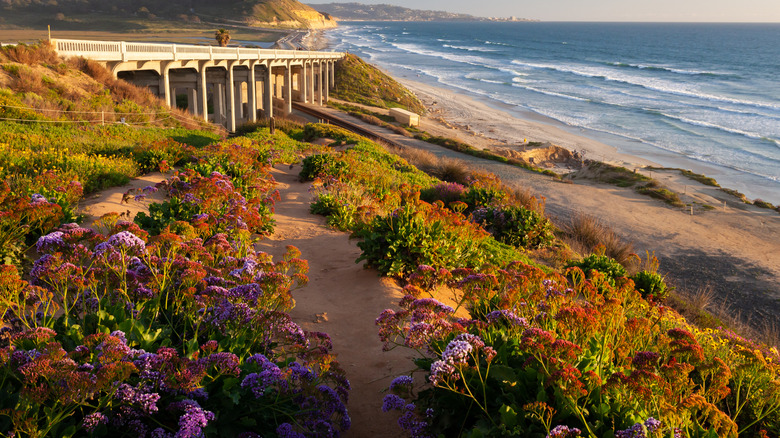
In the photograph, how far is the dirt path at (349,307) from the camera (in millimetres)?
4696

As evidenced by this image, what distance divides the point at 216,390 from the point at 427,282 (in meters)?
3.69

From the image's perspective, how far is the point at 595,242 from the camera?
1468 cm

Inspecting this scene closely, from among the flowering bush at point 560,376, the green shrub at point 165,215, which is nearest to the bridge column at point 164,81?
the green shrub at point 165,215

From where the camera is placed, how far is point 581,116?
48156 mm

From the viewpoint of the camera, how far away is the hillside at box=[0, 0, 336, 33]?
370 feet

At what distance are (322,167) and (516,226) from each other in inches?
198

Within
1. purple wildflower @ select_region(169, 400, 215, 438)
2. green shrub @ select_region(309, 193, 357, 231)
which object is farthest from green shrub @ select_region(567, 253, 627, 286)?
purple wildflower @ select_region(169, 400, 215, 438)

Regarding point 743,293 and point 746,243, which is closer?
point 743,293

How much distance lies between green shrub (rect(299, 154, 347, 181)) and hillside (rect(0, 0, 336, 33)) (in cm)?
10718

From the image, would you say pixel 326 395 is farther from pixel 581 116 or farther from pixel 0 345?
pixel 581 116

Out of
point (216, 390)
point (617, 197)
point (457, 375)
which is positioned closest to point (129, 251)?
point (216, 390)

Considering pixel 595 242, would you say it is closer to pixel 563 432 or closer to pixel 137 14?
pixel 563 432

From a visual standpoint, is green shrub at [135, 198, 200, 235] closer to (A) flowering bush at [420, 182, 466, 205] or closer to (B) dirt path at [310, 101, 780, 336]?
(A) flowering bush at [420, 182, 466, 205]

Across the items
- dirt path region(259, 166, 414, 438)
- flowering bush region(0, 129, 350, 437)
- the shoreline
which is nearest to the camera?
flowering bush region(0, 129, 350, 437)
